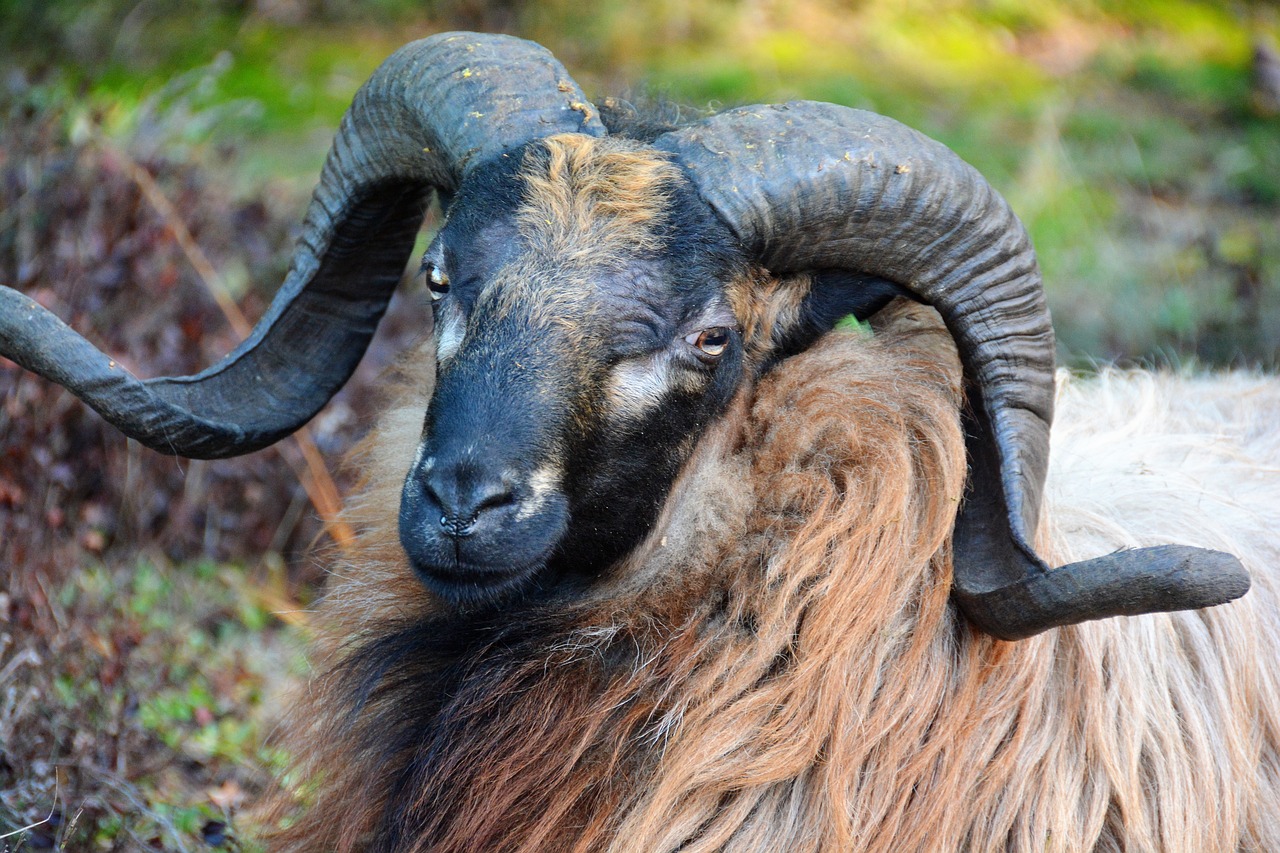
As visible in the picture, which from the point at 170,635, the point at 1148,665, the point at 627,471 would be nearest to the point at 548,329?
the point at 627,471

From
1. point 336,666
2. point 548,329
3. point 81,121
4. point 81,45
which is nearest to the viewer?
point 548,329

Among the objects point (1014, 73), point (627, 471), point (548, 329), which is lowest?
point (1014, 73)

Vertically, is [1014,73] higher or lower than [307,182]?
lower

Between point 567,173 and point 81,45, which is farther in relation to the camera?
point 81,45

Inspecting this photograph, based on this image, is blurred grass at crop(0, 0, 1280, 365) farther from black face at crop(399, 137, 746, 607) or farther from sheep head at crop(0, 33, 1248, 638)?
black face at crop(399, 137, 746, 607)

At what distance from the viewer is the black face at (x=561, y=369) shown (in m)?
3.54

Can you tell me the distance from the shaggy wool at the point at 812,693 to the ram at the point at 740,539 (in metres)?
0.01

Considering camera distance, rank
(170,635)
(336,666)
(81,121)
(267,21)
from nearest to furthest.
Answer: (336,666)
(170,635)
(81,121)
(267,21)

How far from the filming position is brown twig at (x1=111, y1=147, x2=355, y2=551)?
6.82m

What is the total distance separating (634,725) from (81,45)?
1084 centimetres

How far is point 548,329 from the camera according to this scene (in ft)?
12.2

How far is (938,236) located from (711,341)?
2.54 feet

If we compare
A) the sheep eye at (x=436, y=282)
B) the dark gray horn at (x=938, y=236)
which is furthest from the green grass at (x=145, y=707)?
the dark gray horn at (x=938, y=236)

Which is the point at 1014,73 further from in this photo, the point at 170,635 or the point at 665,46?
the point at 170,635
